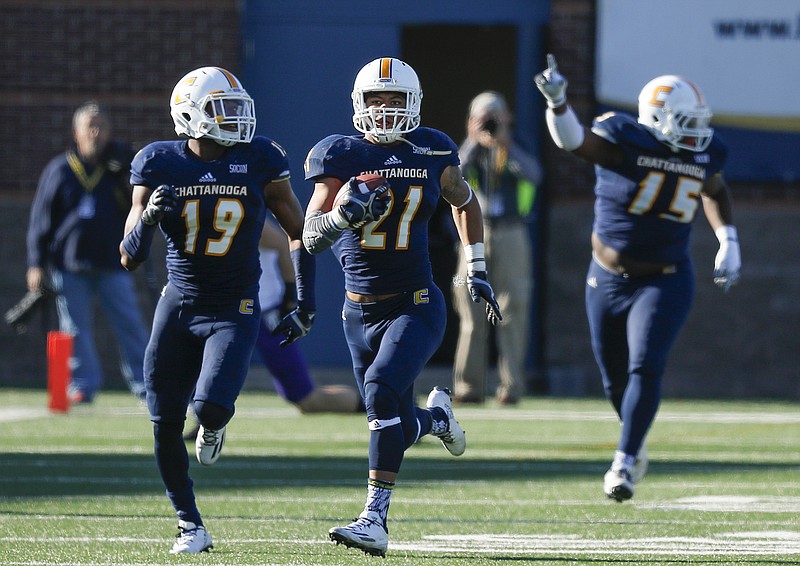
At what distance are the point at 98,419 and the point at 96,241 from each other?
1.57m

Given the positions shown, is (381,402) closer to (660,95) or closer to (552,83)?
(552,83)

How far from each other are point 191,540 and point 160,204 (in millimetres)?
1246

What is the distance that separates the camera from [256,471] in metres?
9.05

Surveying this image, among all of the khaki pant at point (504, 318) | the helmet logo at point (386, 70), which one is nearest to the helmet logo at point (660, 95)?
the helmet logo at point (386, 70)

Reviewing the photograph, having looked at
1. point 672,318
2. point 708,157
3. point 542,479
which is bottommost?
point 542,479

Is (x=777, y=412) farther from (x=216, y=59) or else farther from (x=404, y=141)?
(x=404, y=141)

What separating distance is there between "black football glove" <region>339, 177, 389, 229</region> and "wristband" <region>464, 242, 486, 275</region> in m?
0.78

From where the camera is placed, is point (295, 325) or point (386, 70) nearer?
point (386, 70)

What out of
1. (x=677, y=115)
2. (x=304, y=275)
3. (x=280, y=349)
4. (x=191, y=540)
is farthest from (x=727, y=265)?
(x=191, y=540)

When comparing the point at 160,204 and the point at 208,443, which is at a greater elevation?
the point at 160,204

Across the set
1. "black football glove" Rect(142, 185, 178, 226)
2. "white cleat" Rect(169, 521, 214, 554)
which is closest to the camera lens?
"black football glove" Rect(142, 185, 178, 226)

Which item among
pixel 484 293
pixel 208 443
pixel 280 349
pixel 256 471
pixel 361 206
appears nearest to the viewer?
pixel 361 206

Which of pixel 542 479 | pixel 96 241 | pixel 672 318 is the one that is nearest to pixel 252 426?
pixel 96 241

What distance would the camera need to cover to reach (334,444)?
10.5 metres
